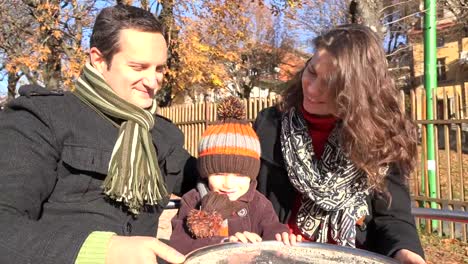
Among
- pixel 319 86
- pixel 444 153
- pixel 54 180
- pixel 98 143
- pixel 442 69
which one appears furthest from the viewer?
pixel 442 69

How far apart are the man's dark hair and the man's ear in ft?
0.05

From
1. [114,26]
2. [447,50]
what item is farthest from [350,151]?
[447,50]

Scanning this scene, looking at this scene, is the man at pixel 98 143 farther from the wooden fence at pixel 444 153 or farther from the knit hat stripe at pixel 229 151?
the wooden fence at pixel 444 153

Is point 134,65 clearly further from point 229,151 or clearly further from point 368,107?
point 368,107

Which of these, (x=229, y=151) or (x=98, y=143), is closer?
(x=98, y=143)

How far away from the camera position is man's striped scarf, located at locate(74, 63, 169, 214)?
5.42 feet

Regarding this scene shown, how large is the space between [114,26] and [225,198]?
33.9 inches

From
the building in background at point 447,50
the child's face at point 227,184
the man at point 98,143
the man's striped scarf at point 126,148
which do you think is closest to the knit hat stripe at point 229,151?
the child's face at point 227,184

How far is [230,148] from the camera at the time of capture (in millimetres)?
2166

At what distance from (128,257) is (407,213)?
148cm

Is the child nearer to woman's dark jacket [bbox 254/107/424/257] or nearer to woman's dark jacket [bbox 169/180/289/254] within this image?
woman's dark jacket [bbox 169/180/289/254]

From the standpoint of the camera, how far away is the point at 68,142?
161 centimetres

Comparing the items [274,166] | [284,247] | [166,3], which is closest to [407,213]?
[274,166]

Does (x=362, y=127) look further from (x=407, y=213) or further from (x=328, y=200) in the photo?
(x=407, y=213)
